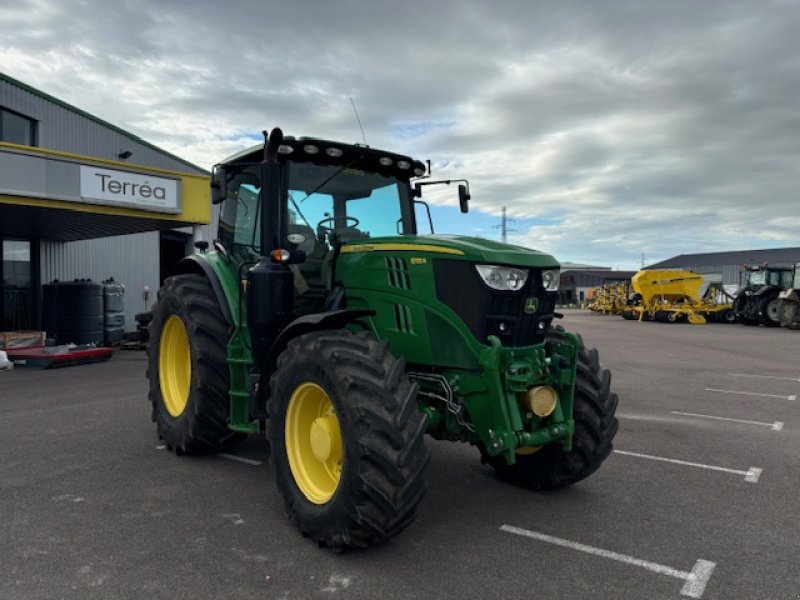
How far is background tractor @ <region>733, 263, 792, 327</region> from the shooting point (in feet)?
84.4

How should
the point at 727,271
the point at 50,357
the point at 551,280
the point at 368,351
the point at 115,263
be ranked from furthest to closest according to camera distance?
the point at 727,271, the point at 115,263, the point at 50,357, the point at 551,280, the point at 368,351

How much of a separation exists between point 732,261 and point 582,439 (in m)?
87.7

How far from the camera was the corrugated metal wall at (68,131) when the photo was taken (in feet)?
45.7

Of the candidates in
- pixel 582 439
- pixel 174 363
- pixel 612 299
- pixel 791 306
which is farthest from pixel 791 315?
pixel 174 363

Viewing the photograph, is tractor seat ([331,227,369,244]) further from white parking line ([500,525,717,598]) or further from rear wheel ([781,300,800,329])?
rear wheel ([781,300,800,329])

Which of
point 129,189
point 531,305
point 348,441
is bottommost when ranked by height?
point 348,441

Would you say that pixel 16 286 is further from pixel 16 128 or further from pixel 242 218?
pixel 242 218

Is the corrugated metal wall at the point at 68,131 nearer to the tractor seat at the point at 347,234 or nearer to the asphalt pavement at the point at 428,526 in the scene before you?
the asphalt pavement at the point at 428,526

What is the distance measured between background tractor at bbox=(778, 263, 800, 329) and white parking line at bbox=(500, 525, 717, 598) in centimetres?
2527

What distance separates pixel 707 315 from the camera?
1131 inches

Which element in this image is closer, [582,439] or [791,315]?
[582,439]

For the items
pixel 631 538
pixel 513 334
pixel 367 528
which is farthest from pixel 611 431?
pixel 367 528

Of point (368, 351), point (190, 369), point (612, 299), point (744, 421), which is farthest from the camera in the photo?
point (612, 299)

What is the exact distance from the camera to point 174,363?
19.3 ft
